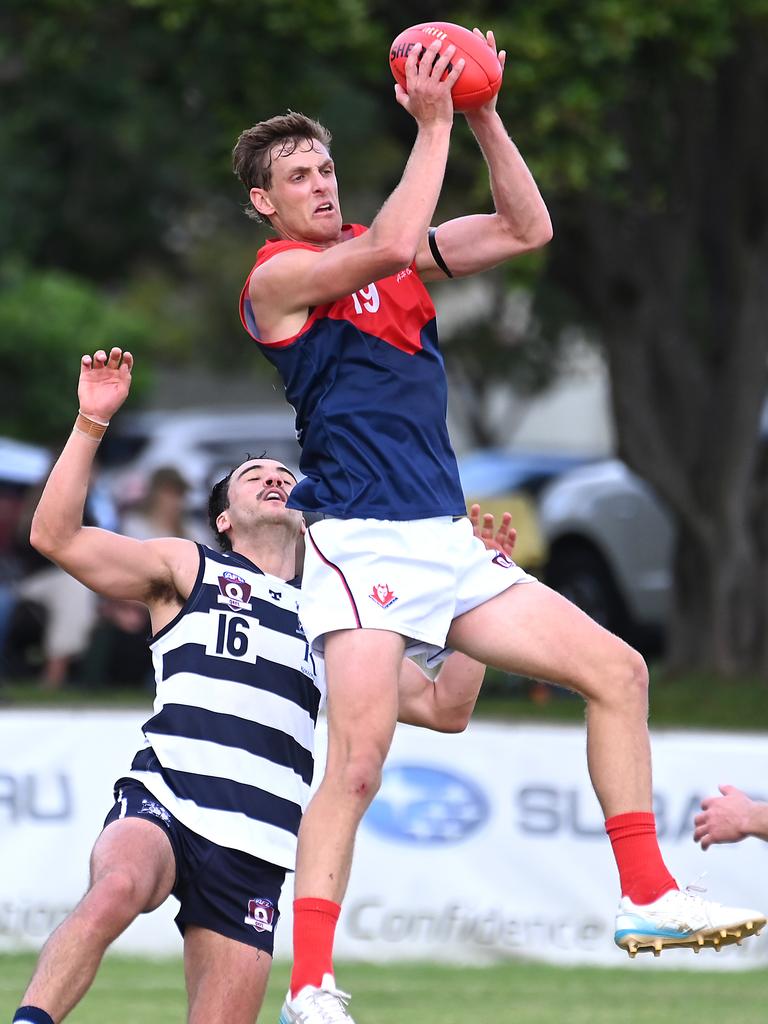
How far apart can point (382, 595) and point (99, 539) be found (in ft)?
3.32

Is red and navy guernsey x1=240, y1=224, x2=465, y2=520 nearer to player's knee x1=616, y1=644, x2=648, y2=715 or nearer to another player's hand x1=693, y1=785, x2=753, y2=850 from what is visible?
player's knee x1=616, y1=644, x2=648, y2=715

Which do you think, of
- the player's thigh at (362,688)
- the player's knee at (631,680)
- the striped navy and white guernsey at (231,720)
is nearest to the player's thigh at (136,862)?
the striped navy and white guernsey at (231,720)

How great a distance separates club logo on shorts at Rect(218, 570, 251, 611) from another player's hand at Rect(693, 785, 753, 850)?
56.9 inches

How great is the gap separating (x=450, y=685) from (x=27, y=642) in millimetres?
9274

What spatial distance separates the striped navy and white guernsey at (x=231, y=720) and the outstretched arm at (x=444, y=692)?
271 millimetres

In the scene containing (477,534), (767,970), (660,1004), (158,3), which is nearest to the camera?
(477,534)

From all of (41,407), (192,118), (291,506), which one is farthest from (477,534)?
(41,407)

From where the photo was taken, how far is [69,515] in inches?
212

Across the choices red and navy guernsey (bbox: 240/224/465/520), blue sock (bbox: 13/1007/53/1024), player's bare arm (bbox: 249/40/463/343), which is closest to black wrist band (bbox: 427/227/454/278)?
red and navy guernsey (bbox: 240/224/465/520)

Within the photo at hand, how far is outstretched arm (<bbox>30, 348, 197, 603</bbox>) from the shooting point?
535 cm

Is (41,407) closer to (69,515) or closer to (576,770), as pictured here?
(576,770)

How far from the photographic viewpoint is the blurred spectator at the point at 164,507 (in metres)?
13.7

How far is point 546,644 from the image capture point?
499 cm

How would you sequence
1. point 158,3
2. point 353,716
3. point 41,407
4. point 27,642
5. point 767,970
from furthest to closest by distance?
point 41,407 < point 27,642 < point 158,3 < point 767,970 < point 353,716
